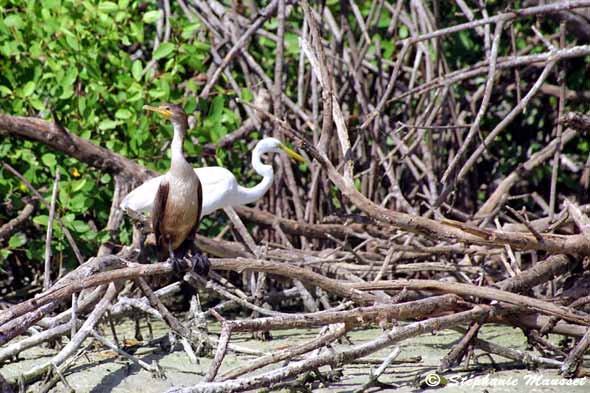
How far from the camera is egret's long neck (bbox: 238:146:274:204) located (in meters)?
5.63

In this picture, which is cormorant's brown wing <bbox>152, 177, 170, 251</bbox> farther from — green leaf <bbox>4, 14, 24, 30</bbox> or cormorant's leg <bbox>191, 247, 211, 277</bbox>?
green leaf <bbox>4, 14, 24, 30</bbox>

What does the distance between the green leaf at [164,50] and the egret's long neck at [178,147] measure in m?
0.70

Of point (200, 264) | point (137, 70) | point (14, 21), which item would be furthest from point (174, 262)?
point (14, 21)

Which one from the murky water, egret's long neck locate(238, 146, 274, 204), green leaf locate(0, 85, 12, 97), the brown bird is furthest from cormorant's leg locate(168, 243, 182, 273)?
green leaf locate(0, 85, 12, 97)

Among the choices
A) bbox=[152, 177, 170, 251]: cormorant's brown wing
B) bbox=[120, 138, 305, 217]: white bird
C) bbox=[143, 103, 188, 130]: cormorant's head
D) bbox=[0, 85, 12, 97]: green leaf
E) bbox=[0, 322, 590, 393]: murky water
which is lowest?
bbox=[0, 322, 590, 393]: murky water

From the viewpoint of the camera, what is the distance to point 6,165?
5.38m

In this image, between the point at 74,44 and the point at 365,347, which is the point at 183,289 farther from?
the point at 365,347

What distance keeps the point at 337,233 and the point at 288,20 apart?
1551 mm

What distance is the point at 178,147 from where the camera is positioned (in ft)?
15.8

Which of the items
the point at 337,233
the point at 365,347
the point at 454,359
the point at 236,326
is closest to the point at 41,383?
the point at 236,326

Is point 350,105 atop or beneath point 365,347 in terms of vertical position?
atop

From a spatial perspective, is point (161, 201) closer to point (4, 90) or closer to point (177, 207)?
point (177, 207)

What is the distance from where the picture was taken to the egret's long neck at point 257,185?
563 centimetres

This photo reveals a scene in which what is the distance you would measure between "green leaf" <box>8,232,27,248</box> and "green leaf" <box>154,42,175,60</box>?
131 cm
